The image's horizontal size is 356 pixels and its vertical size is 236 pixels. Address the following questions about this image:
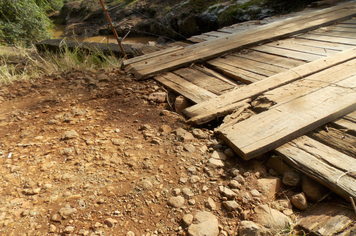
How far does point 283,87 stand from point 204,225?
1.55 metres

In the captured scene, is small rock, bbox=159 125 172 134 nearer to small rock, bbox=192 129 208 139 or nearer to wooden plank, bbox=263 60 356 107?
small rock, bbox=192 129 208 139

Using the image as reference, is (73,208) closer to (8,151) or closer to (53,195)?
(53,195)

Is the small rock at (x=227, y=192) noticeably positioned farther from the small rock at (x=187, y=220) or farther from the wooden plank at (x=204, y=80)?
the wooden plank at (x=204, y=80)

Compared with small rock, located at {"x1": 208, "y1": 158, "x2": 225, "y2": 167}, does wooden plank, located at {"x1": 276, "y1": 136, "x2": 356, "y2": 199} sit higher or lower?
higher

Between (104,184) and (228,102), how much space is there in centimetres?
127

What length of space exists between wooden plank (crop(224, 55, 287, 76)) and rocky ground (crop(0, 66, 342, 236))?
110 cm

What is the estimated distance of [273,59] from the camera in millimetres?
3135

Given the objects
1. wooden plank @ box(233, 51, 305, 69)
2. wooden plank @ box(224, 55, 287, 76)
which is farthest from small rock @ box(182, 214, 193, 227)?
wooden plank @ box(233, 51, 305, 69)

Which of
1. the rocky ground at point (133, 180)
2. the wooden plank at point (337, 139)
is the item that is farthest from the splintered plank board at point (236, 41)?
the wooden plank at point (337, 139)

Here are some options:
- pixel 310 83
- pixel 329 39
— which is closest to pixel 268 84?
pixel 310 83

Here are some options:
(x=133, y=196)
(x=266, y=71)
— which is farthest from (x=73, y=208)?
(x=266, y=71)

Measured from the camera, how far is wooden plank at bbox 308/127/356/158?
170 centimetres

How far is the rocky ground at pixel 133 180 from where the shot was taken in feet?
4.78

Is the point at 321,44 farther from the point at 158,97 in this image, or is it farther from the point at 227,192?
the point at 227,192
